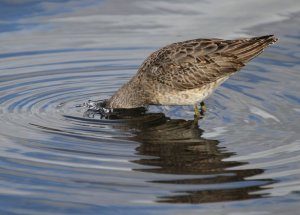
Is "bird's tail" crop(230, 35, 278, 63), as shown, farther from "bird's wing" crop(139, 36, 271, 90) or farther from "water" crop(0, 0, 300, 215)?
"water" crop(0, 0, 300, 215)

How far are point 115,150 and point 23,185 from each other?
5.60 ft

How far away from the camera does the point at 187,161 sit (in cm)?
1173

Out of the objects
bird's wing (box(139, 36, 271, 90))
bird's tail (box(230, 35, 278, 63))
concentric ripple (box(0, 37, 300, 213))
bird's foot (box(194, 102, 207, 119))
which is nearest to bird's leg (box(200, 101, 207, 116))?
bird's foot (box(194, 102, 207, 119))

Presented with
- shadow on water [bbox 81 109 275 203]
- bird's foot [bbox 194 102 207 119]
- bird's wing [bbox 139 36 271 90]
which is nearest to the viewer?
shadow on water [bbox 81 109 275 203]

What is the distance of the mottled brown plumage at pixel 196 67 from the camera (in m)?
14.1

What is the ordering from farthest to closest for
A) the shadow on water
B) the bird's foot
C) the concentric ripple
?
the bird's foot → the concentric ripple → the shadow on water

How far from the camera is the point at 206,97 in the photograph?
1432 centimetres

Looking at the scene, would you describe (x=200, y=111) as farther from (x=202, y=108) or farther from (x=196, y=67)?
(x=196, y=67)

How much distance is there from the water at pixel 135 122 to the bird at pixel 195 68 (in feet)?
1.20

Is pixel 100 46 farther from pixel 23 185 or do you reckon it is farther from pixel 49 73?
pixel 23 185

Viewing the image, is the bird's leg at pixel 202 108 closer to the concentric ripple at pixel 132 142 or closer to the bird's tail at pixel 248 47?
the concentric ripple at pixel 132 142

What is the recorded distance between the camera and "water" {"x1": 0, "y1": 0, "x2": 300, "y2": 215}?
411 inches

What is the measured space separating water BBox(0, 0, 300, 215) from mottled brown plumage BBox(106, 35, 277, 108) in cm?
40

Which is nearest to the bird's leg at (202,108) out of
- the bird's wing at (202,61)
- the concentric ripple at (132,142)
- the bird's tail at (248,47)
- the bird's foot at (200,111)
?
the bird's foot at (200,111)
